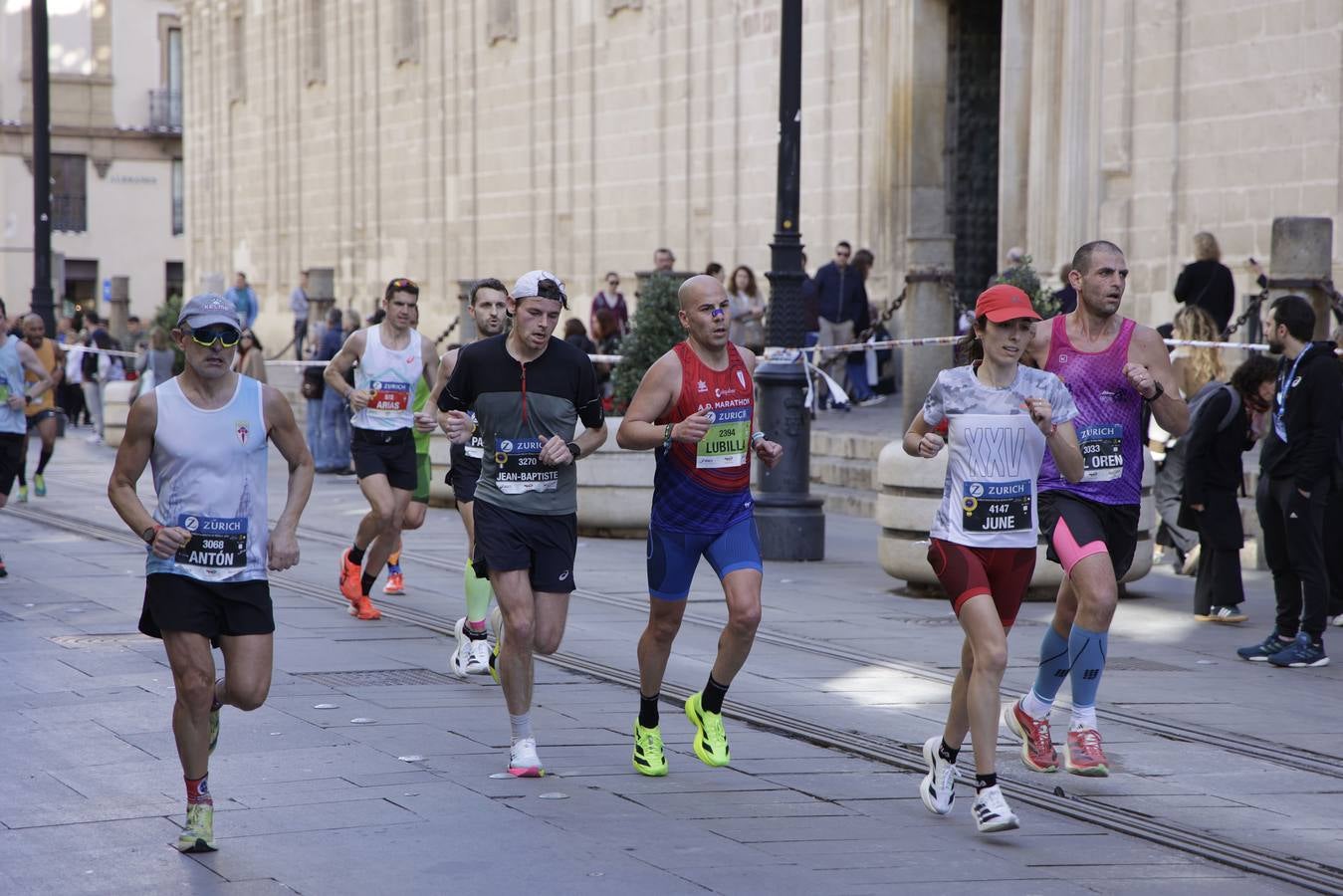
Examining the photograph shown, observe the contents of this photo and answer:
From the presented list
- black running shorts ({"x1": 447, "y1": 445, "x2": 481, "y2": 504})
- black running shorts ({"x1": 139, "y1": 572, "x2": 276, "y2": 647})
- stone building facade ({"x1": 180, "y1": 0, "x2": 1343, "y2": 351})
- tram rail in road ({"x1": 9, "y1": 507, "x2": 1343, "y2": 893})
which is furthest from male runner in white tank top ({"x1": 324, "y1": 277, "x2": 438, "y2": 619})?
stone building facade ({"x1": 180, "y1": 0, "x2": 1343, "y2": 351})

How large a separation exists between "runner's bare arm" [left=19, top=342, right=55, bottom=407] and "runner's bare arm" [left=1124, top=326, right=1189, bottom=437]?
28.0 ft

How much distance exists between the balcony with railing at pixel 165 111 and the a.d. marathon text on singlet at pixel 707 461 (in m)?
60.8

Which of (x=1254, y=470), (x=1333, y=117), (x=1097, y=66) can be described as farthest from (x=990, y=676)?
(x=1097, y=66)

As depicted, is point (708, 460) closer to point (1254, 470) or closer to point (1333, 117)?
point (1254, 470)

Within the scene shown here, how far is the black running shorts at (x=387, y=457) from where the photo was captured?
11461 millimetres

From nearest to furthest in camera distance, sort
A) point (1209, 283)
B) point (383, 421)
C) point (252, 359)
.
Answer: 1. point (383, 421)
2. point (1209, 283)
3. point (252, 359)

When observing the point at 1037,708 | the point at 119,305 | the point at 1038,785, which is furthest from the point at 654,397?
the point at 119,305

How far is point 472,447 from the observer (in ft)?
33.0

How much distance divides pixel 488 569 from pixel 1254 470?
28.2ft

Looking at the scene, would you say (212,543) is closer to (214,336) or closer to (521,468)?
(214,336)

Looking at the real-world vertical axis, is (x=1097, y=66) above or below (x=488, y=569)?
above

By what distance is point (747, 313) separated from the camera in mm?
21547

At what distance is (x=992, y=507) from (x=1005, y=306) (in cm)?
68

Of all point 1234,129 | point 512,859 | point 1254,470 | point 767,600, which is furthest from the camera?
point 1234,129
